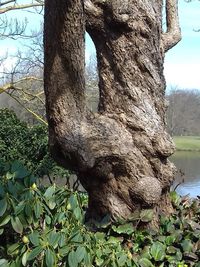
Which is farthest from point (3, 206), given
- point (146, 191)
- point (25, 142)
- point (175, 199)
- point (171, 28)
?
point (25, 142)

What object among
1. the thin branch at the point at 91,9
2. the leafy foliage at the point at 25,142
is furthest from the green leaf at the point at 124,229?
the leafy foliage at the point at 25,142

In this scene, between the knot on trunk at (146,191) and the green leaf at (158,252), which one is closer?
the green leaf at (158,252)

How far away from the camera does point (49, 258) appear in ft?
6.09

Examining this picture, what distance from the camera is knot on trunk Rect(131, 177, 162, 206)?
3.23 m

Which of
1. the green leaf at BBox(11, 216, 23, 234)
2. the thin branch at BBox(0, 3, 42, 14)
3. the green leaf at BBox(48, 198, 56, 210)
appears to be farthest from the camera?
the thin branch at BBox(0, 3, 42, 14)

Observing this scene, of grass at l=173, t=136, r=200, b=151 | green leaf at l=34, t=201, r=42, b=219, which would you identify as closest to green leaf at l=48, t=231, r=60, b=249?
green leaf at l=34, t=201, r=42, b=219

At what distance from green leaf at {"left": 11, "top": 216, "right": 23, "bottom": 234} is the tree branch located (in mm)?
2296

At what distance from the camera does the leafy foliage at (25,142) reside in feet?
28.1

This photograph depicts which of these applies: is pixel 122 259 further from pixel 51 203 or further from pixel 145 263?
pixel 145 263

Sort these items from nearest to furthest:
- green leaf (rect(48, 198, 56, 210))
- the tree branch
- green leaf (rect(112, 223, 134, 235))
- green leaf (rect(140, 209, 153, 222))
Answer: green leaf (rect(48, 198, 56, 210)) < green leaf (rect(112, 223, 134, 235)) < green leaf (rect(140, 209, 153, 222)) < the tree branch

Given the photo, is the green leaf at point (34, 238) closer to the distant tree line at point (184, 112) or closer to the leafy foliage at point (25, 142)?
the leafy foliage at point (25, 142)

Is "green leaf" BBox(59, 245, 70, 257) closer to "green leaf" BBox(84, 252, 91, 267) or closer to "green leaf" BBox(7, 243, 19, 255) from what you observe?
"green leaf" BBox(84, 252, 91, 267)

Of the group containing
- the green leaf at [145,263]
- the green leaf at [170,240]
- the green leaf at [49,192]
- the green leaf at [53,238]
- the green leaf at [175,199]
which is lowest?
the green leaf at [145,263]

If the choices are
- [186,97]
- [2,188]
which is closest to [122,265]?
[2,188]
